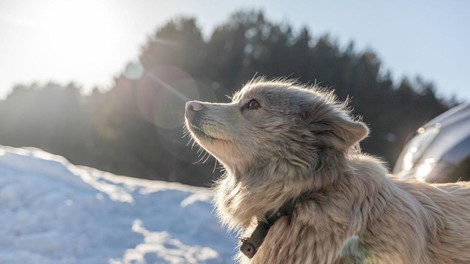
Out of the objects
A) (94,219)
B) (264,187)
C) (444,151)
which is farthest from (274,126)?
(94,219)

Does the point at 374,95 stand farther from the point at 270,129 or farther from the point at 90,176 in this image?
the point at 270,129

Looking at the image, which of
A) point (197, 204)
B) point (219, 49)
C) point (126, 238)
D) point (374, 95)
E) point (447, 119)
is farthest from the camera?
point (219, 49)

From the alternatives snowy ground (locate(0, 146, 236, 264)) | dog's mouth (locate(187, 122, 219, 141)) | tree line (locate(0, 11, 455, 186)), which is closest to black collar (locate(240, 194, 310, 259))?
dog's mouth (locate(187, 122, 219, 141))

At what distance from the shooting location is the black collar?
333cm

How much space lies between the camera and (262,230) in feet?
11.1

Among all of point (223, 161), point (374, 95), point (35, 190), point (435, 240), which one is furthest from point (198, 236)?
point (374, 95)

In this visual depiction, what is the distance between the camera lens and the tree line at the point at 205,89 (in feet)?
→ 96.9

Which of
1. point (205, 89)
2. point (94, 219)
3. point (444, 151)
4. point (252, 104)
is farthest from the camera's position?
point (205, 89)

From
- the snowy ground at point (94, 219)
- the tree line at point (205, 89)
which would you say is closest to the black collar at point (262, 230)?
the snowy ground at point (94, 219)

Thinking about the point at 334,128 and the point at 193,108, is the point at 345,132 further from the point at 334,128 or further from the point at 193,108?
the point at 193,108

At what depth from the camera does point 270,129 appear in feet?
11.9

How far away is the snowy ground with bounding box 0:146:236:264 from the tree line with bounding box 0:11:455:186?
20.1 meters

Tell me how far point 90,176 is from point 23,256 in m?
2.94

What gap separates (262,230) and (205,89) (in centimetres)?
2622
